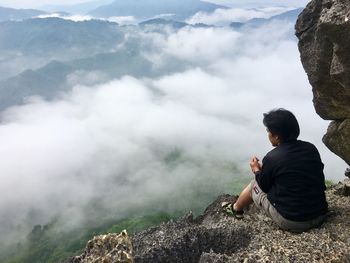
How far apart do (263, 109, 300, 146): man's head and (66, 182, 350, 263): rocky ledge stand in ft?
9.55

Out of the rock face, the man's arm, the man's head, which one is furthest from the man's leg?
the rock face

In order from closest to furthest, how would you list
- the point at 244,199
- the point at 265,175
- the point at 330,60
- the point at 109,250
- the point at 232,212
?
the point at 109,250 → the point at 265,175 → the point at 330,60 → the point at 244,199 → the point at 232,212

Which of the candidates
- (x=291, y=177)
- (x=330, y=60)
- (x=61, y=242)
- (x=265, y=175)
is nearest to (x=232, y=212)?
(x=265, y=175)

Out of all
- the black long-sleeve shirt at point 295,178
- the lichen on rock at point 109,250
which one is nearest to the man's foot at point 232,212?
the black long-sleeve shirt at point 295,178

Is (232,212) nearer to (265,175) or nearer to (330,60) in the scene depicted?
(265,175)

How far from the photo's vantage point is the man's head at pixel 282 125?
1153cm

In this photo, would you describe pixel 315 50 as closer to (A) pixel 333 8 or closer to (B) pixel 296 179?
(A) pixel 333 8

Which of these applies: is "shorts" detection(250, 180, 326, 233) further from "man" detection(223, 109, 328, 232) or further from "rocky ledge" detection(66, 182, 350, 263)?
"rocky ledge" detection(66, 182, 350, 263)

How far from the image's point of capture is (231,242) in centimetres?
1355

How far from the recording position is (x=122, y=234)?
415 inches

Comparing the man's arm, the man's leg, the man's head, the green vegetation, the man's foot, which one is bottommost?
the green vegetation

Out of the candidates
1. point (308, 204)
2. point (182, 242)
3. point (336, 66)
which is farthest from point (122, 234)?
point (336, 66)

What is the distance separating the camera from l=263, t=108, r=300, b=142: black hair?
11.5 metres

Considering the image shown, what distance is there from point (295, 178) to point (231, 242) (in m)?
3.65
